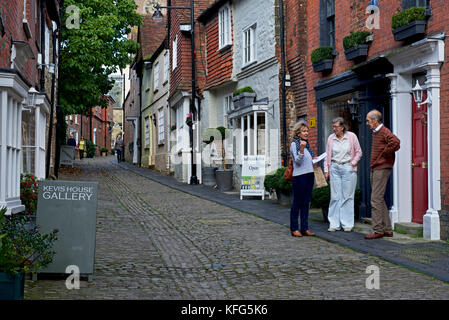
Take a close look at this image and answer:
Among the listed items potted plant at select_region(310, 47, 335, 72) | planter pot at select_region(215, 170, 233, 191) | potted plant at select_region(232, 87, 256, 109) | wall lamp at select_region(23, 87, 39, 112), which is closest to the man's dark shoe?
potted plant at select_region(310, 47, 335, 72)

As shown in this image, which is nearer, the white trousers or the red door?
the red door

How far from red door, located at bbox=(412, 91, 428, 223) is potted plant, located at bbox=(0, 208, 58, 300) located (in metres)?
6.10

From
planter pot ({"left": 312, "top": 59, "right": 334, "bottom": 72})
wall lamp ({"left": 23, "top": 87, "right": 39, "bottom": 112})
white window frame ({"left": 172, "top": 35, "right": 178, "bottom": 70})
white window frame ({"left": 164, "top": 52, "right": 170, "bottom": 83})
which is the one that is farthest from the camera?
white window frame ({"left": 164, "top": 52, "right": 170, "bottom": 83})

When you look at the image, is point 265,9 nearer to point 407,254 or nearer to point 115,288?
point 407,254

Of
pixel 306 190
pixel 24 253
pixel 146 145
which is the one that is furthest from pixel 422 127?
pixel 146 145

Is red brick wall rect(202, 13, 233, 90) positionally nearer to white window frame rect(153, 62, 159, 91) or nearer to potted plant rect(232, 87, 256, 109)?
potted plant rect(232, 87, 256, 109)

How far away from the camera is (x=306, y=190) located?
903 cm

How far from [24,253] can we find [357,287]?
315 centimetres

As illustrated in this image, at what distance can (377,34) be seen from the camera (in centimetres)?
1057

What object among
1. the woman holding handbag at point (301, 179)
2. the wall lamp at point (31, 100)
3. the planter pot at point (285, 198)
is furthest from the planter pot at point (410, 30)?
the wall lamp at point (31, 100)

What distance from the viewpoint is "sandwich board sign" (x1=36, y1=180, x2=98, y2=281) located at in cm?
589

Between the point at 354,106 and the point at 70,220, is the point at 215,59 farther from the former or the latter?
the point at 70,220

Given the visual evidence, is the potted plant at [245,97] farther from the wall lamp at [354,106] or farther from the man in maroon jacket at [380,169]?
the man in maroon jacket at [380,169]

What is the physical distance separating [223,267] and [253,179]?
8.72 meters
